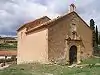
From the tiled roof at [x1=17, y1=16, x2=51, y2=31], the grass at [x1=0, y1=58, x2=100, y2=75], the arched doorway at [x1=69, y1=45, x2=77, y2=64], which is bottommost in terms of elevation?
the grass at [x1=0, y1=58, x2=100, y2=75]

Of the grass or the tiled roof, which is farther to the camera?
the tiled roof

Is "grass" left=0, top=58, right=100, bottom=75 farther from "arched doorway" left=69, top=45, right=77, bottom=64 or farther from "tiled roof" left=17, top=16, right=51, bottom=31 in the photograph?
"tiled roof" left=17, top=16, right=51, bottom=31

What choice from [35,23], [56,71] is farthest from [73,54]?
[35,23]

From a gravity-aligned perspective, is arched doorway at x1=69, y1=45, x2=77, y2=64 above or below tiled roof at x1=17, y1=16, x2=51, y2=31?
below

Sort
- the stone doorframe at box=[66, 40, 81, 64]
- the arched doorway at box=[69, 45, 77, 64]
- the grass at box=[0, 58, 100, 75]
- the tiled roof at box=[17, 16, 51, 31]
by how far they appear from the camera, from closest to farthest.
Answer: the grass at box=[0, 58, 100, 75] < the stone doorframe at box=[66, 40, 81, 64] < the arched doorway at box=[69, 45, 77, 64] < the tiled roof at box=[17, 16, 51, 31]

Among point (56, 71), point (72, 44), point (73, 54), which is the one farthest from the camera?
point (73, 54)

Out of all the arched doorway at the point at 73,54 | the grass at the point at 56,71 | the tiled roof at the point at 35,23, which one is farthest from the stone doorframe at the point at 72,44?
the tiled roof at the point at 35,23

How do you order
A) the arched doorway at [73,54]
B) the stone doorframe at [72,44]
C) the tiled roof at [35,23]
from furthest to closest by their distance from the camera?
the tiled roof at [35,23]
the arched doorway at [73,54]
the stone doorframe at [72,44]

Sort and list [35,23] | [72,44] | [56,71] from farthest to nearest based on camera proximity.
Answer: [35,23] < [72,44] < [56,71]

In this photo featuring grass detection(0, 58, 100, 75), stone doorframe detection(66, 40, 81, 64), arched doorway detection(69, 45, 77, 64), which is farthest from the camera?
arched doorway detection(69, 45, 77, 64)

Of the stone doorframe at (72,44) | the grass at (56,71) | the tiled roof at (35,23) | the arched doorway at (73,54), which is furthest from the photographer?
the tiled roof at (35,23)

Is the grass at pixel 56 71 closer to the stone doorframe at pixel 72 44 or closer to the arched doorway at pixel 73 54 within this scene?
the stone doorframe at pixel 72 44

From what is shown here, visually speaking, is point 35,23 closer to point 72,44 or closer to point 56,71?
point 72,44

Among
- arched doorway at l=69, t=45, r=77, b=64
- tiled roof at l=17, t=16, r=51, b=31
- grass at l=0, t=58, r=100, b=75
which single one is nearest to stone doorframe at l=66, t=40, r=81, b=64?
arched doorway at l=69, t=45, r=77, b=64
